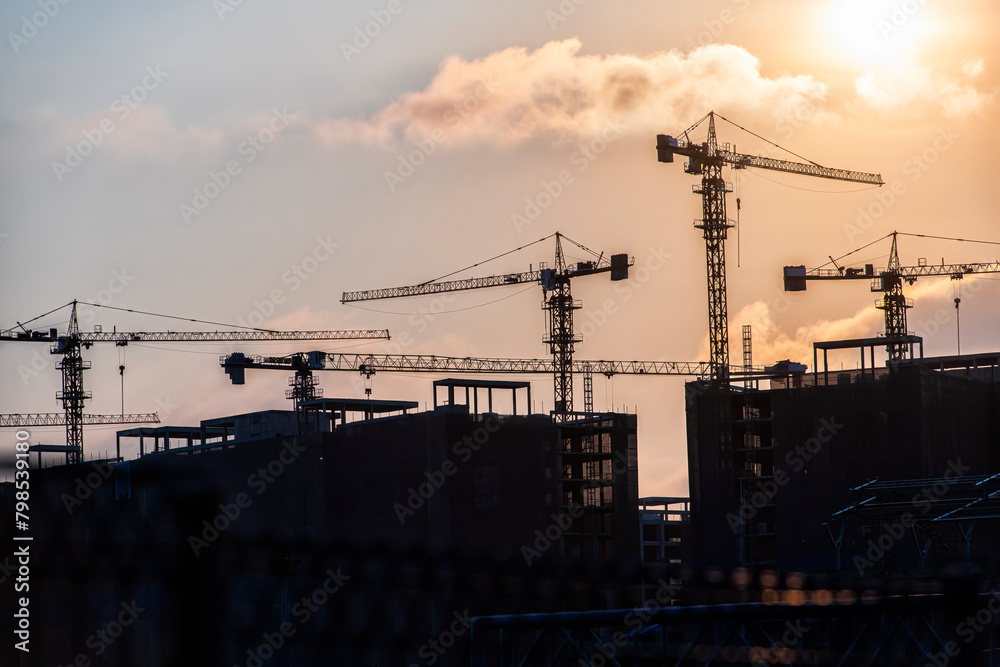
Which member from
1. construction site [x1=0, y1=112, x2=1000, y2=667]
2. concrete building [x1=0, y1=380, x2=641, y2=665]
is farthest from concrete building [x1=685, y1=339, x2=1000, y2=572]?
concrete building [x1=0, y1=380, x2=641, y2=665]

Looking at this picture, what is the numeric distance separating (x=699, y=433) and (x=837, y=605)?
67.4 meters

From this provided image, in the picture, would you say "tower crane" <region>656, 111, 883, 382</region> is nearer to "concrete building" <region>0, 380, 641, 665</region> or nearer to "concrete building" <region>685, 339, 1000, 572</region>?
"concrete building" <region>685, 339, 1000, 572</region>

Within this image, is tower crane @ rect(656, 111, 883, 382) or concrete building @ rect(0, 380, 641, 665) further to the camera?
tower crane @ rect(656, 111, 883, 382)

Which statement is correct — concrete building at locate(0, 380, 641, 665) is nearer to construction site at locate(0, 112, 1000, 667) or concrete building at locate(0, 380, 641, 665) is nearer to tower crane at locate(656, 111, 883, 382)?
construction site at locate(0, 112, 1000, 667)

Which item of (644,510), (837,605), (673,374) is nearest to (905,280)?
(673,374)

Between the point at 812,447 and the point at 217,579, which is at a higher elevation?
the point at 217,579

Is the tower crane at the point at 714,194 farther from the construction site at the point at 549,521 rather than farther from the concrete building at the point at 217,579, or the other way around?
the concrete building at the point at 217,579

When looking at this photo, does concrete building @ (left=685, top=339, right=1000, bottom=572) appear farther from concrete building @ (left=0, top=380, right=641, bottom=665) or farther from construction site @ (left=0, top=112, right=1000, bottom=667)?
concrete building @ (left=0, top=380, right=641, bottom=665)

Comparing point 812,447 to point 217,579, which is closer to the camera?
point 217,579

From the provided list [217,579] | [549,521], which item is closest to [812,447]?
[549,521]

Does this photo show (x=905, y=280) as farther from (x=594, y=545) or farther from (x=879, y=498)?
(x=879, y=498)

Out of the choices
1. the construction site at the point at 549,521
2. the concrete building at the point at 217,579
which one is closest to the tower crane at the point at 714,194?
the construction site at the point at 549,521

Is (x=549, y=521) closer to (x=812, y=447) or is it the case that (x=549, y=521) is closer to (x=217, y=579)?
(x=812, y=447)

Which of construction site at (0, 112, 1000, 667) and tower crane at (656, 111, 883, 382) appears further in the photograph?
tower crane at (656, 111, 883, 382)
